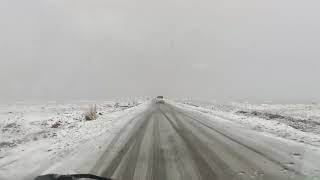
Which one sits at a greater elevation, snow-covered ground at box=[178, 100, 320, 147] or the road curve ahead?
snow-covered ground at box=[178, 100, 320, 147]

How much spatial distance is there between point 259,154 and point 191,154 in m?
1.85

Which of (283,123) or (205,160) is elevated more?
(283,123)

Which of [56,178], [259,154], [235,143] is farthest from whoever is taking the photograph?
[235,143]

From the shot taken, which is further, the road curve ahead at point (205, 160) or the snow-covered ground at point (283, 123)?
the snow-covered ground at point (283, 123)

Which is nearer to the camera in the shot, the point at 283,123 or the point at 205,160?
the point at 205,160

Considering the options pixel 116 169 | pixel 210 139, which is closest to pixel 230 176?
pixel 116 169

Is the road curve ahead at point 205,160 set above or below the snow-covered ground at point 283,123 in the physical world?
below

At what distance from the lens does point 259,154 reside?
385 inches

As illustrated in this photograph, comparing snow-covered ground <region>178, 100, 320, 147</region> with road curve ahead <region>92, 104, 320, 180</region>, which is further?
snow-covered ground <region>178, 100, 320, 147</region>

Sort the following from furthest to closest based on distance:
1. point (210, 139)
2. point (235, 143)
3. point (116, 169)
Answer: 1. point (210, 139)
2. point (235, 143)
3. point (116, 169)

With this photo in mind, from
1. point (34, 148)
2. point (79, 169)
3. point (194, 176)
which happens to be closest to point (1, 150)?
point (34, 148)

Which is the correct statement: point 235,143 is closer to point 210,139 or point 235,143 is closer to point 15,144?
point 210,139

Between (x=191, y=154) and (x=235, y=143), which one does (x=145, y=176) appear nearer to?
(x=191, y=154)

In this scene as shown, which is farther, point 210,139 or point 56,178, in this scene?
point 210,139
